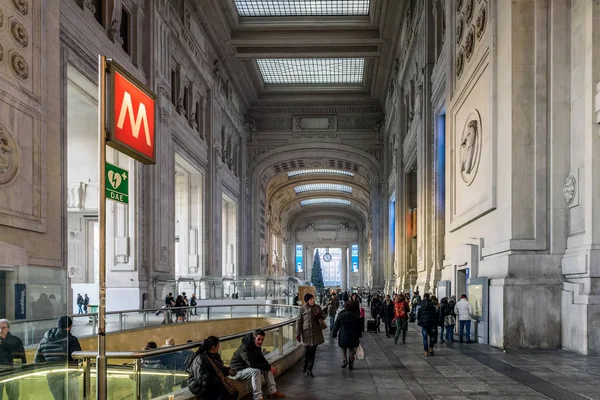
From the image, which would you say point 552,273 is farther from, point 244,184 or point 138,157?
point 244,184

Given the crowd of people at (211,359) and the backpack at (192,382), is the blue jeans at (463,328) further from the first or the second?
the backpack at (192,382)

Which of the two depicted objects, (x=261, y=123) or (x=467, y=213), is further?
(x=261, y=123)

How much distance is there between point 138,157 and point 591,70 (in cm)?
959

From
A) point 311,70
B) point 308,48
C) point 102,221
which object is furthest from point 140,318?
point 311,70

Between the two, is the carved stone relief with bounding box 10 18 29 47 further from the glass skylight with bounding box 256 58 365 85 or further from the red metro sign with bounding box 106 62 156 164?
the glass skylight with bounding box 256 58 365 85

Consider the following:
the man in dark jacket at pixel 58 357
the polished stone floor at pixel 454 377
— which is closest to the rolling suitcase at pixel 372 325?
the polished stone floor at pixel 454 377

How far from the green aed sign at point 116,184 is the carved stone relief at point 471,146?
472 inches

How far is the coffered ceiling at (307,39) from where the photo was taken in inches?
1181

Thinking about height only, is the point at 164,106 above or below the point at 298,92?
below

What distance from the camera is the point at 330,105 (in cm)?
4241

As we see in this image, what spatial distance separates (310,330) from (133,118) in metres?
6.29

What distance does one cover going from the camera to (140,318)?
15.5 metres

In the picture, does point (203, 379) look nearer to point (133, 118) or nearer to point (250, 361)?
point (250, 361)

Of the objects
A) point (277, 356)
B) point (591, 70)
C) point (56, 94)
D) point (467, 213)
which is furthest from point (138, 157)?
point (467, 213)
